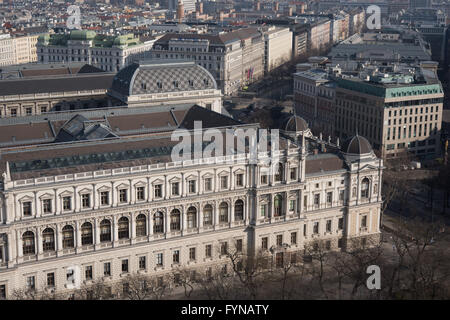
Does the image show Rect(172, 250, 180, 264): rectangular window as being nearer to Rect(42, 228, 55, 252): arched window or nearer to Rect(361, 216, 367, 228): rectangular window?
Rect(42, 228, 55, 252): arched window

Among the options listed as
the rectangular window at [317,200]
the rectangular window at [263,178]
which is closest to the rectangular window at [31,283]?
the rectangular window at [263,178]

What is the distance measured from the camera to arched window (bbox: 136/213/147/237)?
11962cm

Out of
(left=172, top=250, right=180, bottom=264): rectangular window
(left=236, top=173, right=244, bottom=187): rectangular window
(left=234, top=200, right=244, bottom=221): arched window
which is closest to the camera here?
(left=172, top=250, right=180, bottom=264): rectangular window

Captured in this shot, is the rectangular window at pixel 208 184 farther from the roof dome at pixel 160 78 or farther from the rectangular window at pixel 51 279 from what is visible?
the roof dome at pixel 160 78

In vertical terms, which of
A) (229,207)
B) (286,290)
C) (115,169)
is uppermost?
(115,169)

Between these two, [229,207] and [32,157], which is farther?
[229,207]

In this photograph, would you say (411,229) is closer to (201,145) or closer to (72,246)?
(201,145)

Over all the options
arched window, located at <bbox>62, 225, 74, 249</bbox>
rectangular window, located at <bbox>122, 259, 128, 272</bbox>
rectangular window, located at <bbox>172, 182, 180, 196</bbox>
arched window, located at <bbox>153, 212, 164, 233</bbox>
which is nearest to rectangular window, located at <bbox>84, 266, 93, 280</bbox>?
arched window, located at <bbox>62, 225, 74, 249</bbox>

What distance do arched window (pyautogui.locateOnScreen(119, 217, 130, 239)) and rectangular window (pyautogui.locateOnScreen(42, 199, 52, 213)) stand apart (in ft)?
36.4

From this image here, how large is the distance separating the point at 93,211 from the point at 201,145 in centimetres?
2161

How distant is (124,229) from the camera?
390 ft

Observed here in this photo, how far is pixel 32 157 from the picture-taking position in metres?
119

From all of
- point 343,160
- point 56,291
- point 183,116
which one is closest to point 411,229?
point 343,160
